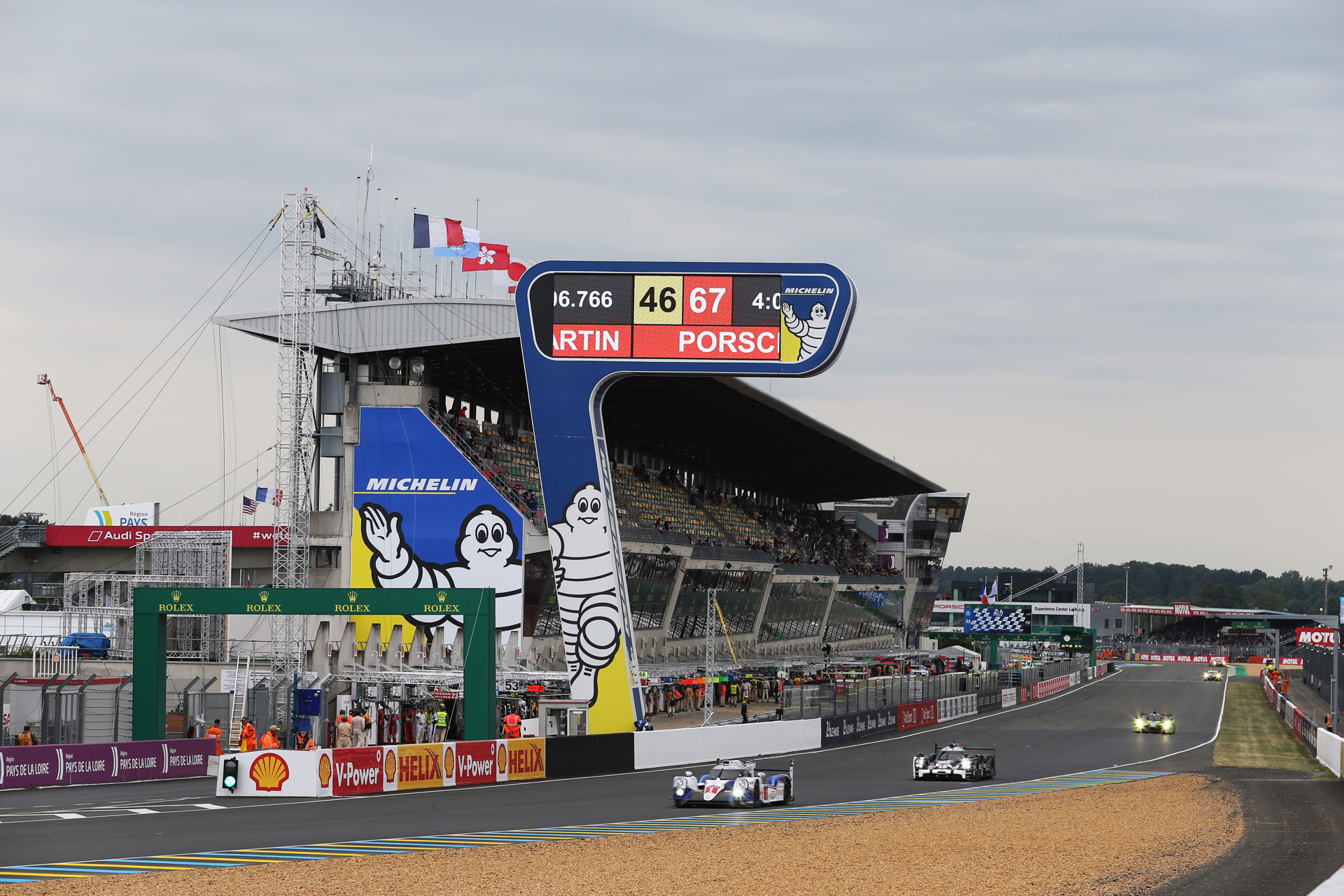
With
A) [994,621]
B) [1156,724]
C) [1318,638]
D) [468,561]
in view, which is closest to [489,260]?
[468,561]

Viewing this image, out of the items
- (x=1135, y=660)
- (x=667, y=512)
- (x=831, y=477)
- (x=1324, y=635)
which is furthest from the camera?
(x=1135, y=660)

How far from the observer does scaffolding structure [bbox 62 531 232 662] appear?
2095 inches

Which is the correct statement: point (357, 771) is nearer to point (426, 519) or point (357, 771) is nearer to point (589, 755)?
point (589, 755)

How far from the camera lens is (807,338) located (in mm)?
38781

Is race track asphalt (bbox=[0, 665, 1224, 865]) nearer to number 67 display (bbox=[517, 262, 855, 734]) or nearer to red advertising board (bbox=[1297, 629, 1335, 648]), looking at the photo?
number 67 display (bbox=[517, 262, 855, 734])

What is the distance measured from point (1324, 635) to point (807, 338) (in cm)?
6489

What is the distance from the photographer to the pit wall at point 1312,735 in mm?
39250

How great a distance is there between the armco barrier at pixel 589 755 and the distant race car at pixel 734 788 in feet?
23.7

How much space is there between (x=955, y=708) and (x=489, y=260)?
31691 mm

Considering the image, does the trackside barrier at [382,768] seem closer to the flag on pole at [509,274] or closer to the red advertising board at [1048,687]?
the flag on pole at [509,274]

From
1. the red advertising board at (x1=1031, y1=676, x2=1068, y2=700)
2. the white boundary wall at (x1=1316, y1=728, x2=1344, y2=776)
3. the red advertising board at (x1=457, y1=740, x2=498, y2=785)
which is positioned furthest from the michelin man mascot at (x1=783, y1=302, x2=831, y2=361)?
the red advertising board at (x1=1031, y1=676, x2=1068, y2=700)

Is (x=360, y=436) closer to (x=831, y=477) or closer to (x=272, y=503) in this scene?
(x=272, y=503)

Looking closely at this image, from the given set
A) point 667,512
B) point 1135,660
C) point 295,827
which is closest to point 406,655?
point 667,512

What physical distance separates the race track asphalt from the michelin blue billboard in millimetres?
16025
